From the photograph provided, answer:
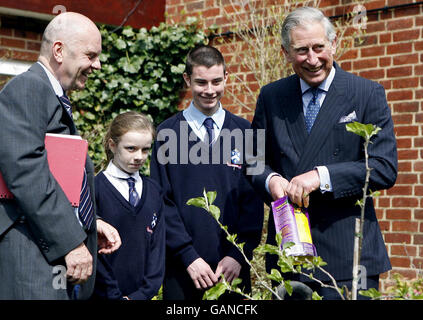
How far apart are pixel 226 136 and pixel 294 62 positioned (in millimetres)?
923

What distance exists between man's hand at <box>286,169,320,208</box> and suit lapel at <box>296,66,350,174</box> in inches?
5.4

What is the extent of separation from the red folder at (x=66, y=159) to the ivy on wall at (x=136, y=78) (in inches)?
186

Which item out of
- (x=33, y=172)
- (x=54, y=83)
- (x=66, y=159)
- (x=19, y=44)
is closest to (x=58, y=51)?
(x=54, y=83)

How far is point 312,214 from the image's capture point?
2.74 meters

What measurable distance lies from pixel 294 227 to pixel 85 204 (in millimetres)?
911

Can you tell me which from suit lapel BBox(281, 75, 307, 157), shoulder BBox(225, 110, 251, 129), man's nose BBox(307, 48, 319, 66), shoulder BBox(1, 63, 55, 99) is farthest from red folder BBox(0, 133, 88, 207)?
shoulder BBox(225, 110, 251, 129)

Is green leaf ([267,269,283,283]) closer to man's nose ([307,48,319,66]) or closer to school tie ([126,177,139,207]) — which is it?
man's nose ([307,48,319,66])

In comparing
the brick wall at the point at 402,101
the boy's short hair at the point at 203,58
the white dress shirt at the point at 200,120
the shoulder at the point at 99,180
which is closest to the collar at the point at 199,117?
the white dress shirt at the point at 200,120

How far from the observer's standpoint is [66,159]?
2.50 meters

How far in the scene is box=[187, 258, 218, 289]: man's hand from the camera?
340 centimetres

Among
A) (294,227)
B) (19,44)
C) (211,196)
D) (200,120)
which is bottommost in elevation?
(294,227)

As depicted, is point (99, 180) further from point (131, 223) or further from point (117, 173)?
point (131, 223)

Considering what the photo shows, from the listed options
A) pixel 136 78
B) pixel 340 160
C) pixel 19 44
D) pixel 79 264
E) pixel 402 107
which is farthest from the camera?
pixel 136 78
